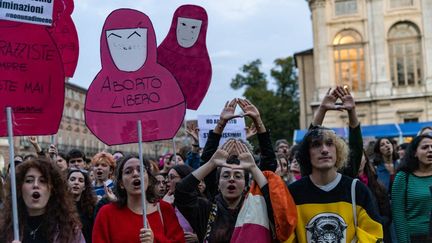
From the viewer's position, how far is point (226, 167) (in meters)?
5.10

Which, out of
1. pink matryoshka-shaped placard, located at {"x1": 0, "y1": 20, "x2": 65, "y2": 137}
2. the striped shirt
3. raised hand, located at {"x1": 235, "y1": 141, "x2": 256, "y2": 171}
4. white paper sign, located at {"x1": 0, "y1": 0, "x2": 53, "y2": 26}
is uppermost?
white paper sign, located at {"x1": 0, "y1": 0, "x2": 53, "y2": 26}

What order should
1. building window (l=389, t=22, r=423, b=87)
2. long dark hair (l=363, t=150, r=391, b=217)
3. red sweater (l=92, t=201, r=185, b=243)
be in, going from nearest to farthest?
red sweater (l=92, t=201, r=185, b=243) < long dark hair (l=363, t=150, r=391, b=217) < building window (l=389, t=22, r=423, b=87)

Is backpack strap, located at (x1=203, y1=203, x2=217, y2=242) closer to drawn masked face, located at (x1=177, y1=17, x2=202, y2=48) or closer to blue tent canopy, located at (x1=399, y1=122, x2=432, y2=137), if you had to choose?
drawn masked face, located at (x1=177, y1=17, x2=202, y2=48)

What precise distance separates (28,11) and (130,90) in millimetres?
1163

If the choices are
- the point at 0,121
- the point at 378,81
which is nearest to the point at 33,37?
the point at 0,121

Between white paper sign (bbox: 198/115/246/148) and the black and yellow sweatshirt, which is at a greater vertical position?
white paper sign (bbox: 198/115/246/148)

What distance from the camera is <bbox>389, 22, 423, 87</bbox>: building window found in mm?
42062

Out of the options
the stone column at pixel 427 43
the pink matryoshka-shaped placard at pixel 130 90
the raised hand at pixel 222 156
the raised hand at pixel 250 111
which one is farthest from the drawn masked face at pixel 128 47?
the stone column at pixel 427 43

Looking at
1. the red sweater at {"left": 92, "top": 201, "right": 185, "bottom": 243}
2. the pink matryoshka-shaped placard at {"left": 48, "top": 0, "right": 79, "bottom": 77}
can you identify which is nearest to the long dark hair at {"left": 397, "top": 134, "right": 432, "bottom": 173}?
the red sweater at {"left": 92, "top": 201, "right": 185, "bottom": 243}

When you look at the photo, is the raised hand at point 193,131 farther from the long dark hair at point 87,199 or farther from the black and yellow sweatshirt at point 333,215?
the black and yellow sweatshirt at point 333,215

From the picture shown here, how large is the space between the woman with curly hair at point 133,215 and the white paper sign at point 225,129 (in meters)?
2.84

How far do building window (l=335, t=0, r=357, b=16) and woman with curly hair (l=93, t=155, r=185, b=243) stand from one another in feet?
131

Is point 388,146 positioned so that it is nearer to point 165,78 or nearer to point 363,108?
point 165,78

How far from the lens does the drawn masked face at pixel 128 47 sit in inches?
220
